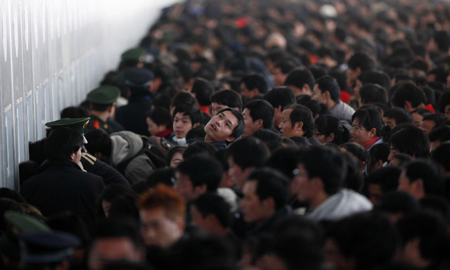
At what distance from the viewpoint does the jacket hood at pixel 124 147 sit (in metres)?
5.72

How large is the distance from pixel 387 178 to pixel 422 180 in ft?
1.05

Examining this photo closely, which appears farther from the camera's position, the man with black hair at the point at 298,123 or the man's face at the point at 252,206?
the man with black hair at the point at 298,123

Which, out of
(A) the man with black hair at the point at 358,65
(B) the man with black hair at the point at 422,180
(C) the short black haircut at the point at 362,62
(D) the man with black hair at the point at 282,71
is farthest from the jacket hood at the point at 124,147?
(C) the short black haircut at the point at 362,62

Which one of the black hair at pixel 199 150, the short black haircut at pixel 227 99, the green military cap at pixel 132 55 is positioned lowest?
the green military cap at pixel 132 55

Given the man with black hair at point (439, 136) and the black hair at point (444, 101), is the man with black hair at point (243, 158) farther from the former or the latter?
the black hair at point (444, 101)

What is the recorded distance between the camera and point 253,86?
769 cm

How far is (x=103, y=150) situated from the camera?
5.66m

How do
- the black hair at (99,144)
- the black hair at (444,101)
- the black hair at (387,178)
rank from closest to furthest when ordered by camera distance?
the black hair at (387,178)
the black hair at (99,144)
the black hair at (444,101)

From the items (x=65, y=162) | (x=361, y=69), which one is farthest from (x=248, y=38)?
(x=65, y=162)

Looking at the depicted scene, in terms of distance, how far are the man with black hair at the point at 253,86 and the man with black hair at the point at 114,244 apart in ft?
16.1

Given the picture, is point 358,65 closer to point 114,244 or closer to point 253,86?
point 253,86

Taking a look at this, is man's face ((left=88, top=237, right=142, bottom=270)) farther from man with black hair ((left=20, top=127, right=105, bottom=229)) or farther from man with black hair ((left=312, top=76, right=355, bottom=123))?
man with black hair ((left=312, top=76, right=355, bottom=123))

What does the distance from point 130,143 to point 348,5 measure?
2027 cm

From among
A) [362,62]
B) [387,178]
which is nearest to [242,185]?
[387,178]
